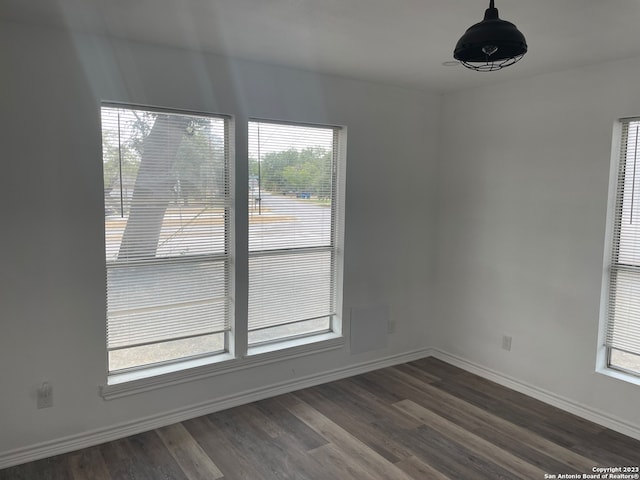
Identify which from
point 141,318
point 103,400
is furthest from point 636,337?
point 103,400

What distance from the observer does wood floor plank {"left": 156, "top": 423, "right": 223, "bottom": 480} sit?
9.02 ft

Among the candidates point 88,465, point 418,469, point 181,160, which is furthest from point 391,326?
point 88,465

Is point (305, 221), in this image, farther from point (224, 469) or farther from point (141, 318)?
point (224, 469)

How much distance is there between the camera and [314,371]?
13.1 feet

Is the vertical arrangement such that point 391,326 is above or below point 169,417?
above

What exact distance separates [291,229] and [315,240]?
0.26m

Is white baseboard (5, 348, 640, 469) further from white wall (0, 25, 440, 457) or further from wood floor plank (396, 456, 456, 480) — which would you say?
wood floor plank (396, 456, 456, 480)

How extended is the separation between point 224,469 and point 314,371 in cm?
133

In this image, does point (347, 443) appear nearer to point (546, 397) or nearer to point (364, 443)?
point (364, 443)

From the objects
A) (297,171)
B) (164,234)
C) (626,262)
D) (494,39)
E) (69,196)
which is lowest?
(626,262)

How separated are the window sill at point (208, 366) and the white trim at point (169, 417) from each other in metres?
0.21

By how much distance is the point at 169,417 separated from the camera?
3.30m

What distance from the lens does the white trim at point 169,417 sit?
2.85 m

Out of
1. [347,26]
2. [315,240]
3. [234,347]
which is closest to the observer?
[347,26]
